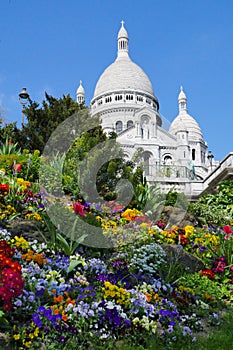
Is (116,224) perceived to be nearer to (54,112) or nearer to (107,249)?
(107,249)

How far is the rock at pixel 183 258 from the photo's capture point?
6.53 meters

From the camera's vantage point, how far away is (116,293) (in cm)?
492

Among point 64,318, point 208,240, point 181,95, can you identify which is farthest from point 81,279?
point 181,95

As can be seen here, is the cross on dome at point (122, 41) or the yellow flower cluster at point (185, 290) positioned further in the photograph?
the cross on dome at point (122, 41)

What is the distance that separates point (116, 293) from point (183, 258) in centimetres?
201

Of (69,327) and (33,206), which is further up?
(33,206)

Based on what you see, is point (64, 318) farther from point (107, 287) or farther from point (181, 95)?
point (181, 95)

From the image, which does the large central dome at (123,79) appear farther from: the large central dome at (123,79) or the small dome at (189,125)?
the small dome at (189,125)

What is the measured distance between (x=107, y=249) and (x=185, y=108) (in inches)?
3144

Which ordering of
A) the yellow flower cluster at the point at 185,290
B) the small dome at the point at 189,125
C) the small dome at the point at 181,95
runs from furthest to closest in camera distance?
the small dome at the point at 181,95
the small dome at the point at 189,125
the yellow flower cluster at the point at 185,290

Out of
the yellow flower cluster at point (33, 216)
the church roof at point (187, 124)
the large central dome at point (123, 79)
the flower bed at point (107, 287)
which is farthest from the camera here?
the church roof at point (187, 124)

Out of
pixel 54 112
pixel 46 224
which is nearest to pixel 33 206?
pixel 46 224

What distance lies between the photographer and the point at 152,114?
210 feet

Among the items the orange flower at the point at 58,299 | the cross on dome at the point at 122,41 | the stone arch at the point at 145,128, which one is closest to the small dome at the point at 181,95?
the cross on dome at the point at 122,41
